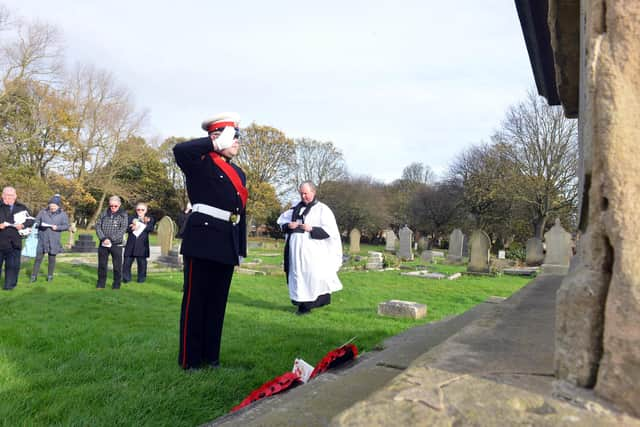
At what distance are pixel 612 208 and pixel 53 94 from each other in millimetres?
34843

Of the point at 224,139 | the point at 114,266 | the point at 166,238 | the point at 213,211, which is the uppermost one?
the point at 224,139

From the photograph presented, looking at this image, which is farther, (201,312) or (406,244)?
(406,244)

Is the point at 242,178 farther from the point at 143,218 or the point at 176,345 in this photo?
the point at 143,218

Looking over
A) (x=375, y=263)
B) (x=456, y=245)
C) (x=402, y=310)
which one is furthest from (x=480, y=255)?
(x=402, y=310)

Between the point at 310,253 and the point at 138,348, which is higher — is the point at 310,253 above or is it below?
above

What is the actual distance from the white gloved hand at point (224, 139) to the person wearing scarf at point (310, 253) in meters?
3.36

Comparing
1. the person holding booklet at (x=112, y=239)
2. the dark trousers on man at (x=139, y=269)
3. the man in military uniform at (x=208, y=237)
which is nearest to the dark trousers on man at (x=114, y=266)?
the person holding booklet at (x=112, y=239)

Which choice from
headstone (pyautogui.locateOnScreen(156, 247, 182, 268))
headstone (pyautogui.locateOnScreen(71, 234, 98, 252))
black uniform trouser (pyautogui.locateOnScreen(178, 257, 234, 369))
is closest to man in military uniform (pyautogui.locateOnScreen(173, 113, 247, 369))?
black uniform trouser (pyautogui.locateOnScreen(178, 257, 234, 369))

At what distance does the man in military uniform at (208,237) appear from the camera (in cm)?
337

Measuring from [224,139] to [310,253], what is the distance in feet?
11.8

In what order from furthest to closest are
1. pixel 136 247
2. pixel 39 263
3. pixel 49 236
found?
pixel 136 247 < pixel 49 236 < pixel 39 263

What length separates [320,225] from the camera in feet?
23.0

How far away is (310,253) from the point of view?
6.80 meters

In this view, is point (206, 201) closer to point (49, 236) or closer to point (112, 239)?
point (112, 239)
